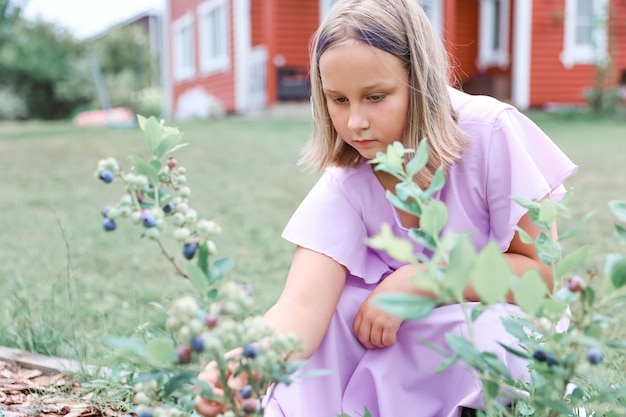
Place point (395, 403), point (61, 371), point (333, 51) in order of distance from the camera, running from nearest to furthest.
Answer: point (333, 51) → point (395, 403) → point (61, 371)

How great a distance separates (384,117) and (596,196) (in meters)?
3.56

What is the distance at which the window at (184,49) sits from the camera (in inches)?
684

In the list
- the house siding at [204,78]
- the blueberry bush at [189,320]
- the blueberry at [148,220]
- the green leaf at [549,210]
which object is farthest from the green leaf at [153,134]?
the house siding at [204,78]

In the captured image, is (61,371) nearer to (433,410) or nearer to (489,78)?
(433,410)

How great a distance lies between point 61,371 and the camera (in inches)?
73.4

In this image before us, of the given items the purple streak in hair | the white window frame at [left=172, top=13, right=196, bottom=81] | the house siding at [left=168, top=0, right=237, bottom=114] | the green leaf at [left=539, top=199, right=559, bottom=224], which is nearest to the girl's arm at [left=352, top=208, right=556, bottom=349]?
the purple streak in hair

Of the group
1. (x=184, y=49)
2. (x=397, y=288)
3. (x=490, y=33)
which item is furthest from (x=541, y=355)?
(x=184, y=49)

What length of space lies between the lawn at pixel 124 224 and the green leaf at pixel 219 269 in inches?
8.2

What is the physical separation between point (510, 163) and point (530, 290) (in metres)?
0.91

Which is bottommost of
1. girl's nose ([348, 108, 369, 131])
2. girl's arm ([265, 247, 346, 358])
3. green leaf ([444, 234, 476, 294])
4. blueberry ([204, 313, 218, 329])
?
girl's arm ([265, 247, 346, 358])

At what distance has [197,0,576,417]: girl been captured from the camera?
1.54m

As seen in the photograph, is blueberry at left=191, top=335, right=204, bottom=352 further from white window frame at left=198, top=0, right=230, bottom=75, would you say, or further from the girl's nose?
white window frame at left=198, top=0, right=230, bottom=75

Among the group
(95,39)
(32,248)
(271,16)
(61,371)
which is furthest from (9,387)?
(95,39)

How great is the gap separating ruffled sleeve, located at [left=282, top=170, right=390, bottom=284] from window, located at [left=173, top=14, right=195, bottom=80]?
15.8 meters
